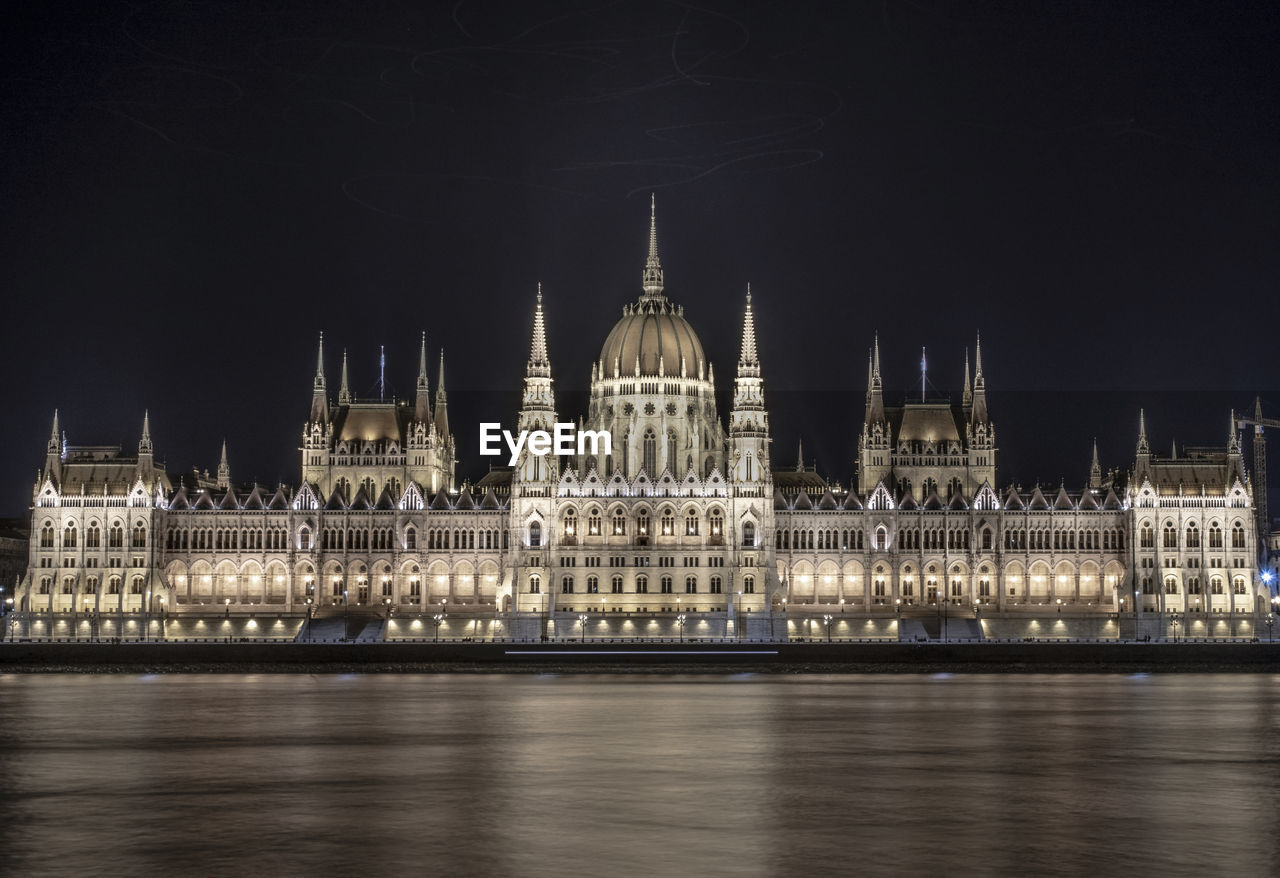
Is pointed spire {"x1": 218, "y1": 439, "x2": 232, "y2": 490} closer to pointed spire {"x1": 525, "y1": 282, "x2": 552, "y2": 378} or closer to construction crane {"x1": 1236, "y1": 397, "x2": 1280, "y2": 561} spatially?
pointed spire {"x1": 525, "y1": 282, "x2": 552, "y2": 378}

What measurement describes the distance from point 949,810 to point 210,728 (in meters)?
31.9

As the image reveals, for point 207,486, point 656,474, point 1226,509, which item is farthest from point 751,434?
point 207,486

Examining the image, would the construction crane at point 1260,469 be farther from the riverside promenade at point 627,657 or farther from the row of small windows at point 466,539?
the row of small windows at point 466,539

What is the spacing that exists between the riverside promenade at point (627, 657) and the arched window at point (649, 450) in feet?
109

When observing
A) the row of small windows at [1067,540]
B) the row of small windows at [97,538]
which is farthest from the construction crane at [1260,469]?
the row of small windows at [97,538]

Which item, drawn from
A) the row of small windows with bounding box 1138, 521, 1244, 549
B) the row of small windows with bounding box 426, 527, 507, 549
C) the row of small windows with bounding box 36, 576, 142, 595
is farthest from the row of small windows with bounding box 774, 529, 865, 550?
the row of small windows with bounding box 36, 576, 142, 595

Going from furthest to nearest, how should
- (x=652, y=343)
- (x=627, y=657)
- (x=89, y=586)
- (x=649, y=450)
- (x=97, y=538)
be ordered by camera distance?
(x=652, y=343) < (x=649, y=450) < (x=97, y=538) < (x=89, y=586) < (x=627, y=657)

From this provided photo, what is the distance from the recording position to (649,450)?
493ft

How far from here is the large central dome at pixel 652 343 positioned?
151 m

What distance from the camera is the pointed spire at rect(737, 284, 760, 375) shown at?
147 m

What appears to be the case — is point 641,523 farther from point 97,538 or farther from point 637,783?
point 637,783

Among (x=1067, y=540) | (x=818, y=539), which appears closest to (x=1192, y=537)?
(x=1067, y=540)

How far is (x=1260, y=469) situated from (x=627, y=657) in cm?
8019

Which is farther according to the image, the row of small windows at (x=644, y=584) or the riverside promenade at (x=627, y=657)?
the row of small windows at (x=644, y=584)
